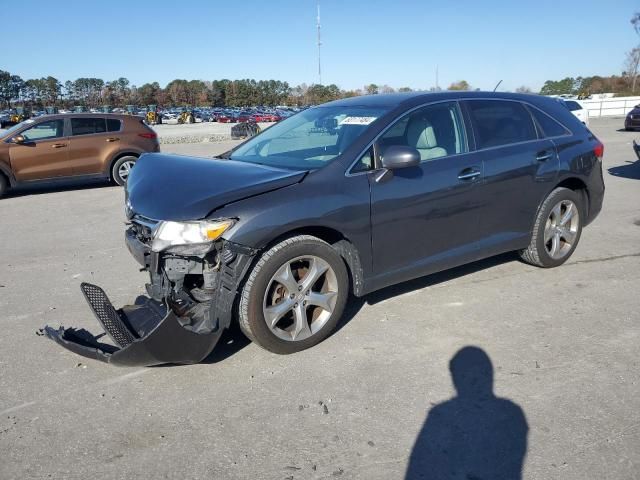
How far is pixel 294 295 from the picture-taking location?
3.63 m

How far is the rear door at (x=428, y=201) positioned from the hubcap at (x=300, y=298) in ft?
1.47

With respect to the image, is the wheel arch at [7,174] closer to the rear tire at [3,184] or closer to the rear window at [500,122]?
the rear tire at [3,184]

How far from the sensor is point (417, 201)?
4.07 metres

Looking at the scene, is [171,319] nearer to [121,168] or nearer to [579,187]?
[579,187]

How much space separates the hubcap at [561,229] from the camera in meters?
5.26

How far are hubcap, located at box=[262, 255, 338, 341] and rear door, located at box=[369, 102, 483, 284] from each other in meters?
0.45

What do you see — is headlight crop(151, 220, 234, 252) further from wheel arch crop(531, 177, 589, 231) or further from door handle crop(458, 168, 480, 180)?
wheel arch crop(531, 177, 589, 231)

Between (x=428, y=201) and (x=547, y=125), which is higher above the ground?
(x=547, y=125)

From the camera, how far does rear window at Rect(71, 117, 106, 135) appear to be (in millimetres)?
11164

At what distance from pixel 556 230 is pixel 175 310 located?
381 centimetres

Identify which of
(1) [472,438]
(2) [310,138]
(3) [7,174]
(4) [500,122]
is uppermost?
(4) [500,122]

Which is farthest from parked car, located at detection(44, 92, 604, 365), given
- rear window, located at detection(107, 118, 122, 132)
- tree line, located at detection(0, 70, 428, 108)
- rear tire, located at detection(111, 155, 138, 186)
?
tree line, located at detection(0, 70, 428, 108)

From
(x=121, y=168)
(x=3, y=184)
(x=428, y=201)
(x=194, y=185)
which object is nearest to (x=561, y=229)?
(x=428, y=201)

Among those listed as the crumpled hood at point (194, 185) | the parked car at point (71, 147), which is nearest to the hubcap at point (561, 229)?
the crumpled hood at point (194, 185)
